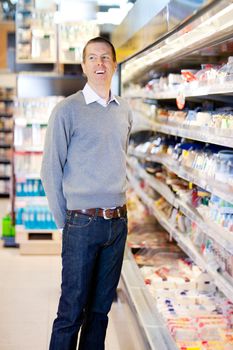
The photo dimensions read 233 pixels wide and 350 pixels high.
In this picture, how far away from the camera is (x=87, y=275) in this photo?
3.18m

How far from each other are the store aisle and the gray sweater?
123 cm

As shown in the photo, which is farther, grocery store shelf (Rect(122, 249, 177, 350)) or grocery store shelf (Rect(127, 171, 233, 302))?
grocery store shelf (Rect(122, 249, 177, 350))

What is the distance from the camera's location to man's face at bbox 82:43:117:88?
315 cm

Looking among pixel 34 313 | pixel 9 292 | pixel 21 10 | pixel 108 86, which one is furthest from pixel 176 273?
pixel 21 10

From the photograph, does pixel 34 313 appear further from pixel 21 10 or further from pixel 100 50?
pixel 21 10

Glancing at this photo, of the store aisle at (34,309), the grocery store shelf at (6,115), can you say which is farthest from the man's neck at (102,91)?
the grocery store shelf at (6,115)

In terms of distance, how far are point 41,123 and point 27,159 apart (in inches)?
16.6

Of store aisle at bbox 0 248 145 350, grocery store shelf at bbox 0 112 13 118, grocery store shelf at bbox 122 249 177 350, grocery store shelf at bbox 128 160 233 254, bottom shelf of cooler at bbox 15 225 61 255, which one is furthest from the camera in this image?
grocery store shelf at bbox 0 112 13 118

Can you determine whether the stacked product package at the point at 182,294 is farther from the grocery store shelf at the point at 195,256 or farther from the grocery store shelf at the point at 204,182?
the grocery store shelf at the point at 204,182

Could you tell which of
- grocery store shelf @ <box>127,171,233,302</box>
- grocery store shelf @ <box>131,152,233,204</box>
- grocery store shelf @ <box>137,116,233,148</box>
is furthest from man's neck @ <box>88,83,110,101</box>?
grocery store shelf @ <box>127,171,233,302</box>

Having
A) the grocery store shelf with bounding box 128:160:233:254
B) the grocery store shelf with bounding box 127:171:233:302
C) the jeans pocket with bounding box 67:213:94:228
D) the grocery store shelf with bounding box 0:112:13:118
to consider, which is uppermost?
the grocery store shelf with bounding box 0:112:13:118

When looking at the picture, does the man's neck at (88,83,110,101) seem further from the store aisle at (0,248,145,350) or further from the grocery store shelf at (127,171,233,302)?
the store aisle at (0,248,145,350)

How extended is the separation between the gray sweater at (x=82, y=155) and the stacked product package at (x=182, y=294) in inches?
35.1

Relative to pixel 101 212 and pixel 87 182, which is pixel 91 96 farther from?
pixel 101 212
